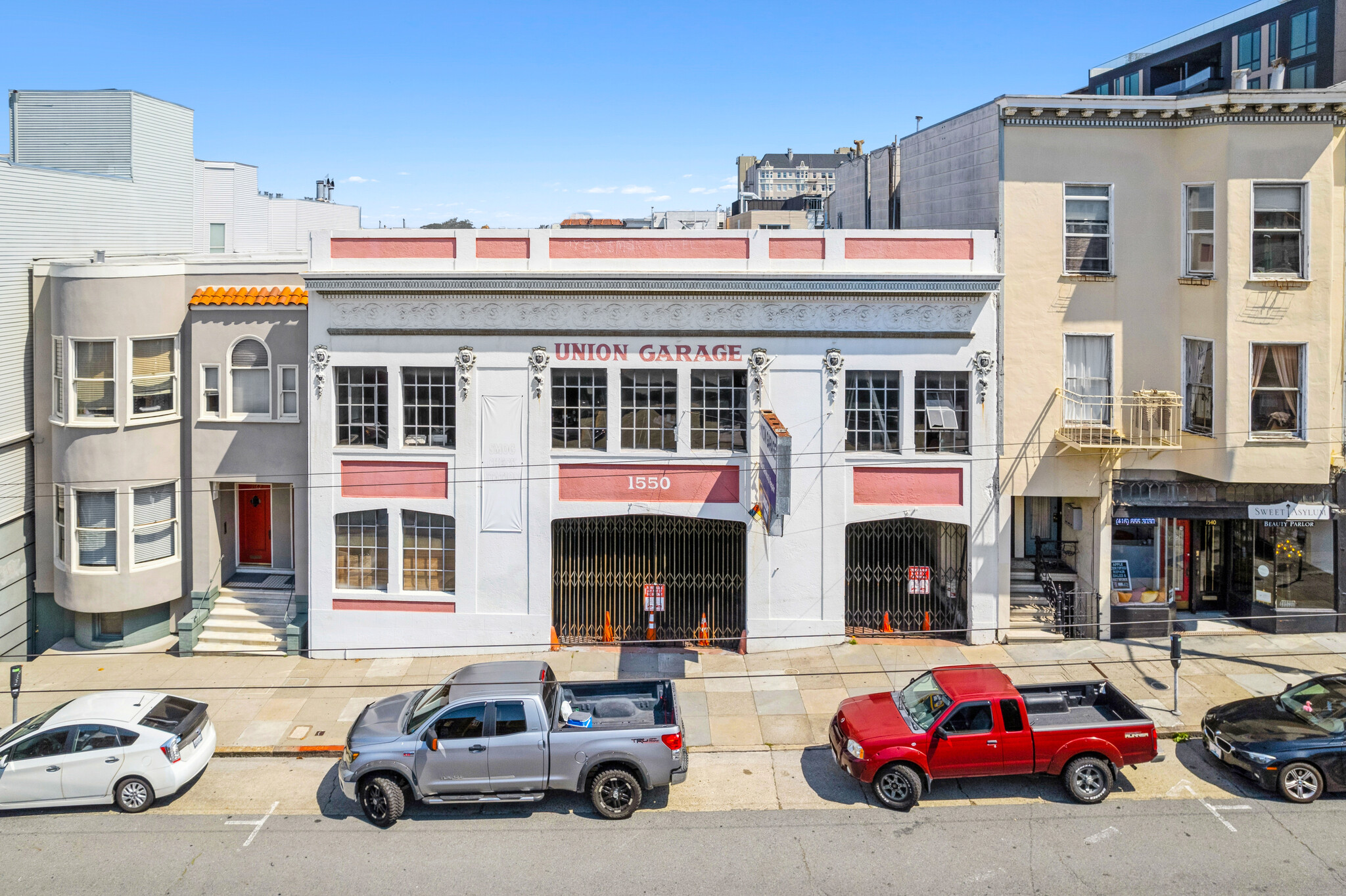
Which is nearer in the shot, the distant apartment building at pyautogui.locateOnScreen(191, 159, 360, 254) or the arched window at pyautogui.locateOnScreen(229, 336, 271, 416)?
the arched window at pyautogui.locateOnScreen(229, 336, 271, 416)

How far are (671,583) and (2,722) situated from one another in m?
12.1

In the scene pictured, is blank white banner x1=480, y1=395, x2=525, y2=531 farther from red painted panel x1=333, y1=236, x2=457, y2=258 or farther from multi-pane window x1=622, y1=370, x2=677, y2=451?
red painted panel x1=333, y1=236, x2=457, y2=258

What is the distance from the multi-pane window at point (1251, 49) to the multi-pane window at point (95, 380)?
44324 mm

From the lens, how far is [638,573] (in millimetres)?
20688

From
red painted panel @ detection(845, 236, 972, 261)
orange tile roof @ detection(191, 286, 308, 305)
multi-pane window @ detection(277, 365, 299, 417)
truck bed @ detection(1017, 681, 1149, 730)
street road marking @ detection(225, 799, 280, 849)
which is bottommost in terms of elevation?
street road marking @ detection(225, 799, 280, 849)

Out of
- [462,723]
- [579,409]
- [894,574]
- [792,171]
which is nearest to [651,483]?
[579,409]

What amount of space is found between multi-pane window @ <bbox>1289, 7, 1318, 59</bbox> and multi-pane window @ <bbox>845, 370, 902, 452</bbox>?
33.5 metres

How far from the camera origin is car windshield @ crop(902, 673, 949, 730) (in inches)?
561

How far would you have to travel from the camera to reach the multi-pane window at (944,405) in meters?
20.0

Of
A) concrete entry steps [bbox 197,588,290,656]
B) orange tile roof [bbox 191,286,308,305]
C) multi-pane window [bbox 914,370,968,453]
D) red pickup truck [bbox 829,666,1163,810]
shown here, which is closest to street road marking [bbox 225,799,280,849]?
concrete entry steps [bbox 197,588,290,656]

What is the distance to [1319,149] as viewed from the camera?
63.5 feet

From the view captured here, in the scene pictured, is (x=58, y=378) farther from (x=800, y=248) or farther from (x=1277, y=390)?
(x=1277, y=390)

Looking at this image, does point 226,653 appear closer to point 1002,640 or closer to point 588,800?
point 588,800

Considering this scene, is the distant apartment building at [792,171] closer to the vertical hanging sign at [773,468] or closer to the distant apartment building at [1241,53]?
the distant apartment building at [1241,53]
